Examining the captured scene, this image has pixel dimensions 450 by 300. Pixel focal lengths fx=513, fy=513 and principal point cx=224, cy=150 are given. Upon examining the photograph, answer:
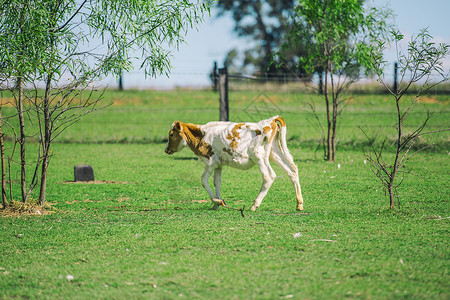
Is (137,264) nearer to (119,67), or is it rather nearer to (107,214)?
(107,214)

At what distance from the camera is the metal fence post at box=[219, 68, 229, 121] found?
16.6m

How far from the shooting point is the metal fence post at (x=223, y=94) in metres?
16.6

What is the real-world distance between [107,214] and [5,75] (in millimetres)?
2678

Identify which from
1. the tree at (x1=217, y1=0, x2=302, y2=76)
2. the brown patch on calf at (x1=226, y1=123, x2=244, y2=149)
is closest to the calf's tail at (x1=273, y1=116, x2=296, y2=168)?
the brown patch on calf at (x1=226, y1=123, x2=244, y2=149)

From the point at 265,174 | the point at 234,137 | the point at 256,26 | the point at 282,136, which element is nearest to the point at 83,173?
the point at 234,137

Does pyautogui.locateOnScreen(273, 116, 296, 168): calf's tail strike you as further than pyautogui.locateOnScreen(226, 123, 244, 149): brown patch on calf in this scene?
Yes

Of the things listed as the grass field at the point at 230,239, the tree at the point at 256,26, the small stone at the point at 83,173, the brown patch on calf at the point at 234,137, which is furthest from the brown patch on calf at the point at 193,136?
the tree at the point at 256,26

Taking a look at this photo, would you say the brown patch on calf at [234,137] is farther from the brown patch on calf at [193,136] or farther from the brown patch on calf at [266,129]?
the brown patch on calf at [193,136]

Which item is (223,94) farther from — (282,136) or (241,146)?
(241,146)

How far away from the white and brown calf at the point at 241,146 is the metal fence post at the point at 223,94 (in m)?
7.89

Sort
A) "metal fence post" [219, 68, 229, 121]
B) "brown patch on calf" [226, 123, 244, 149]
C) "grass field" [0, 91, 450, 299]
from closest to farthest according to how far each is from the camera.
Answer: "grass field" [0, 91, 450, 299]
"brown patch on calf" [226, 123, 244, 149]
"metal fence post" [219, 68, 229, 121]

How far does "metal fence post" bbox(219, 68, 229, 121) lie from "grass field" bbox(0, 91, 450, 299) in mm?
3558

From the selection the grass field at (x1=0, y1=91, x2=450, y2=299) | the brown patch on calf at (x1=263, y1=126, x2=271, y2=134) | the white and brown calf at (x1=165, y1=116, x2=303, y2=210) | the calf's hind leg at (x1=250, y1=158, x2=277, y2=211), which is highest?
the brown patch on calf at (x1=263, y1=126, x2=271, y2=134)

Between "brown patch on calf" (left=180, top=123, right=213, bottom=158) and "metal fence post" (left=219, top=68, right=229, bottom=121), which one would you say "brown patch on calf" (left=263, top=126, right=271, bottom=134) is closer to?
"brown patch on calf" (left=180, top=123, right=213, bottom=158)
